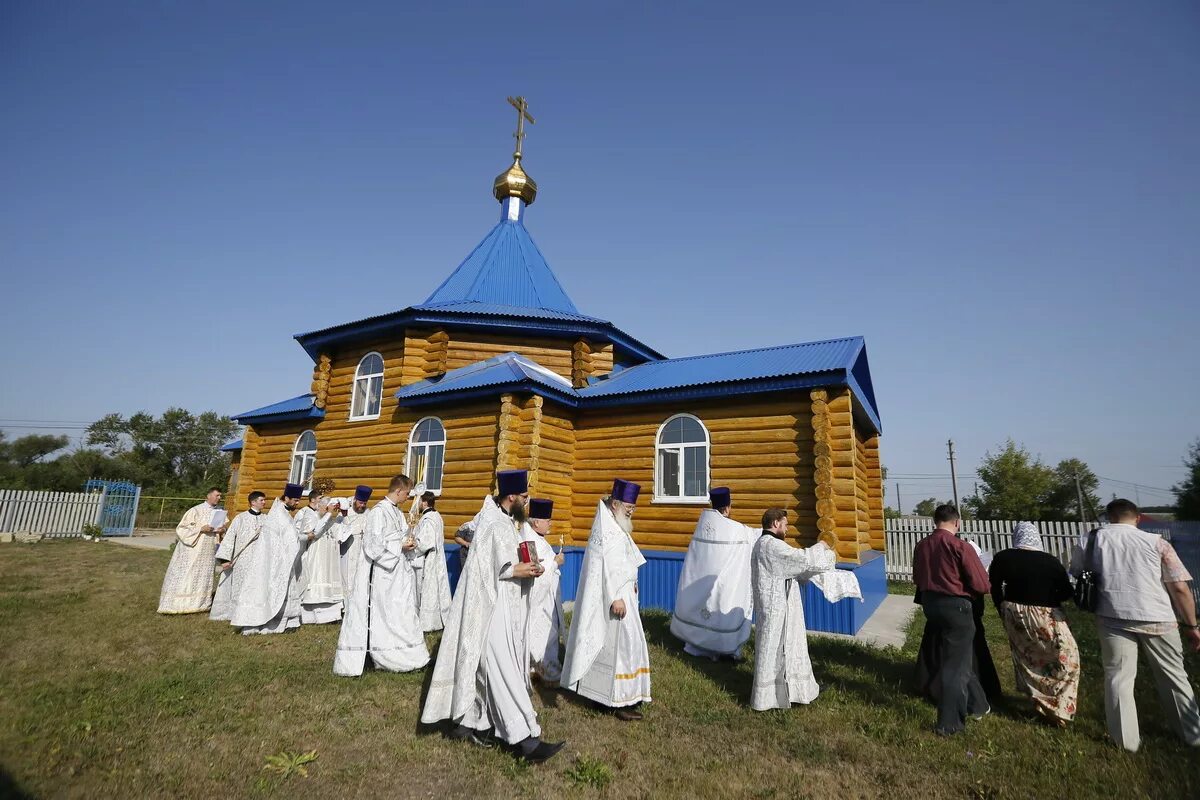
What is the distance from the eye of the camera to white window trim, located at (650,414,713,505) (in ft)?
34.1

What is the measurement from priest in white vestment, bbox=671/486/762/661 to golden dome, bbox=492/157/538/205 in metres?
13.5

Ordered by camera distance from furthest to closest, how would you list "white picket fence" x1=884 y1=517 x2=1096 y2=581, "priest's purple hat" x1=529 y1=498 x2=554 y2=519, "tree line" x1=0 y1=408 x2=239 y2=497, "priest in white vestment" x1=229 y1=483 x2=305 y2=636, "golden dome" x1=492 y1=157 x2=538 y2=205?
1. "tree line" x1=0 y1=408 x2=239 y2=497
2. "golden dome" x1=492 y1=157 x2=538 y2=205
3. "white picket fence" x1=884 y1=517 x2=1096 y2=581
4. "priest in white vestment" x1=229 y1=483 x2=305 y2=636
5. "priest's purple hat" x1=529 y1=498 x2=554 y2=519

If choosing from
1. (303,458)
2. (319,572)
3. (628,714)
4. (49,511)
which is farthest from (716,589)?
(49,511)

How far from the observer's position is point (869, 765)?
14.1 ft

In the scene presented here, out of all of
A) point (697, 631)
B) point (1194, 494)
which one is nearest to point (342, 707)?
point (697, 631)

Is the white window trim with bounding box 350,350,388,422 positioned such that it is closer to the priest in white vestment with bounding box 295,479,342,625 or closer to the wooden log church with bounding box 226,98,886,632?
the wooden log church with bounding box 226,98,886,632

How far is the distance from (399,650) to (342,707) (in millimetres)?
1218

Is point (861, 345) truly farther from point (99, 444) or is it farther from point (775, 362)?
point (99, 444)

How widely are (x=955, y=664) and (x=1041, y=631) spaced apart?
867 millimetres

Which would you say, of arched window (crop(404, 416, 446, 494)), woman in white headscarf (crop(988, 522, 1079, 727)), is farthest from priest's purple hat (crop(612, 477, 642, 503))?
arched window (crop(404, 416, 446, 494))

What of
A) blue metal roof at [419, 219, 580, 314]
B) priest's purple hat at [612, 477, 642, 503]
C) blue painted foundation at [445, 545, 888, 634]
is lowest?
blue painted foundation at [445, 545, 888, 634]

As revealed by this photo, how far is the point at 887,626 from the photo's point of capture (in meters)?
9.52

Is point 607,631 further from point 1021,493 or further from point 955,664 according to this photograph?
point 1021,493

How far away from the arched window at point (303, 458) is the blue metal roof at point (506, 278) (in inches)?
180
